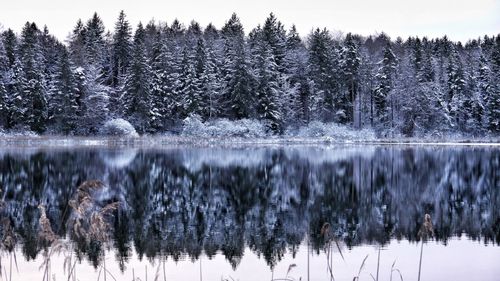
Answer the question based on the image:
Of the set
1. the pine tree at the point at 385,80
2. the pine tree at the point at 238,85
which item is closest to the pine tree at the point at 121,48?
the pine tree at the point at 238,85

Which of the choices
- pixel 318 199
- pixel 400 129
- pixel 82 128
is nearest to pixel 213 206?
pixel 318 199

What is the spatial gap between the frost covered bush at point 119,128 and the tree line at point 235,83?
277cm

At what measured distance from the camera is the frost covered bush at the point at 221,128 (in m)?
62.7

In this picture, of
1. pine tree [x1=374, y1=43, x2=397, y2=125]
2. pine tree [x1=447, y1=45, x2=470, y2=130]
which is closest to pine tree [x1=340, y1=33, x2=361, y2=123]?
pine tree [x1=374, y1=43, x2=397, y2=125]

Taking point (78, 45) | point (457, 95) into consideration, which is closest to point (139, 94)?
point (78, 45)

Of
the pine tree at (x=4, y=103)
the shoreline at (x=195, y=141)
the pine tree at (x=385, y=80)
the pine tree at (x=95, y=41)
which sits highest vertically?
the pine tree at (x=95, y=41)

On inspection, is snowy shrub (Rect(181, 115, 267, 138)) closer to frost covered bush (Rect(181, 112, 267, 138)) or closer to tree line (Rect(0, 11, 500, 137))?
frost covered bush (Rect(181, 112, 267, 138))

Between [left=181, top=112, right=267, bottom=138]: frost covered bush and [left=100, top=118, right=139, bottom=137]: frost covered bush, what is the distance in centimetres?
590

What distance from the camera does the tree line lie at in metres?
62.9

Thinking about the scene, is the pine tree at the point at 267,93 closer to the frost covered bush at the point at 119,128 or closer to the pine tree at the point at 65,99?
the frost covered bush at the point at 119,128

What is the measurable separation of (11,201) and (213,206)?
21.6ft

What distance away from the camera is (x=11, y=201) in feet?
61.4

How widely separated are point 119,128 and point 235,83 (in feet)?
45.6

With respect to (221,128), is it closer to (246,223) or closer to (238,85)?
(238,85)
